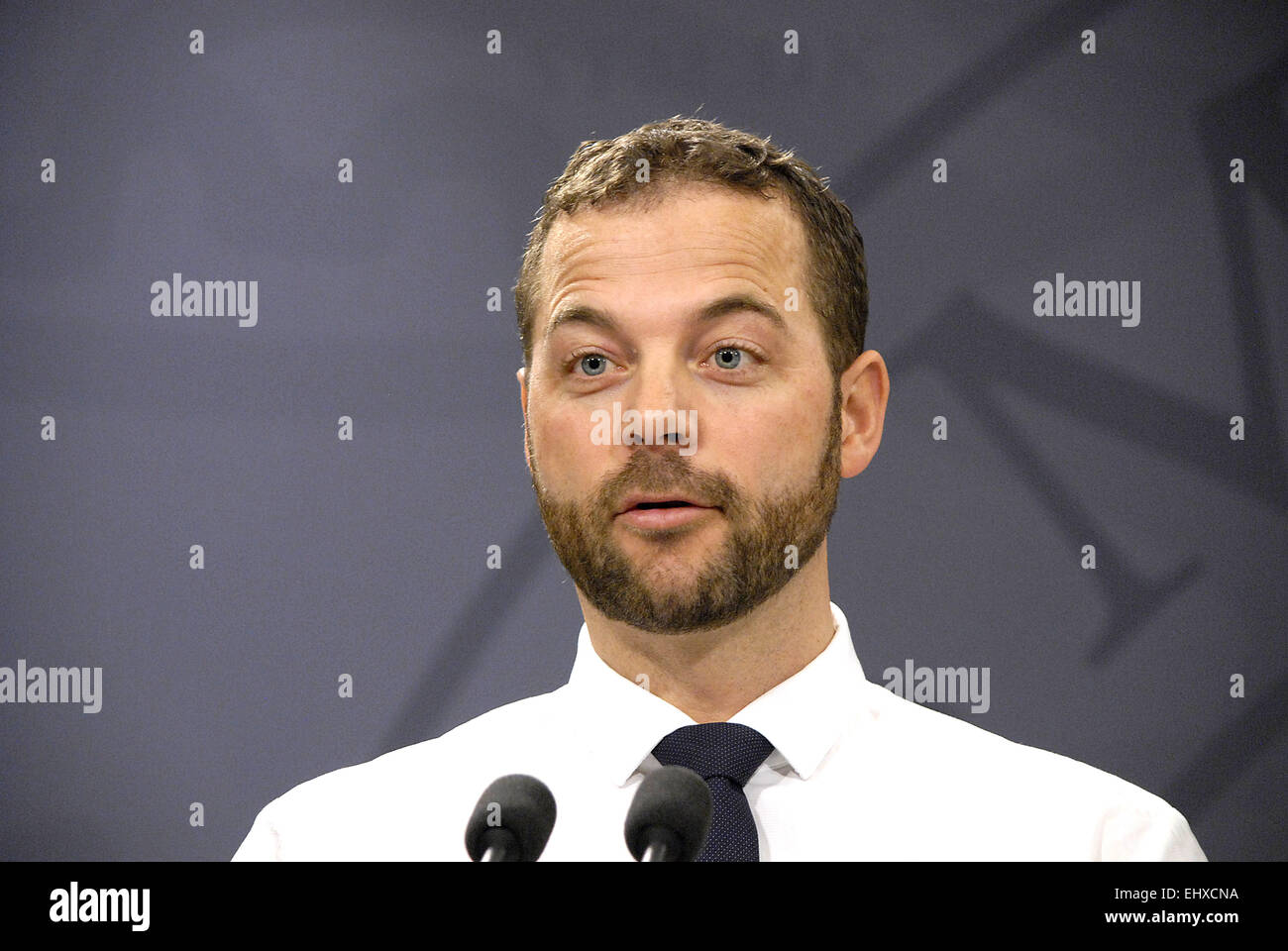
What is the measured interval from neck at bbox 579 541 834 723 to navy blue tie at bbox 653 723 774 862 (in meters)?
0.11

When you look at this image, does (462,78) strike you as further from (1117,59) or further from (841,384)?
(1117,59)

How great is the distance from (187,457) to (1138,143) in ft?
6.84

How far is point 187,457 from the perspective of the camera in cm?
242

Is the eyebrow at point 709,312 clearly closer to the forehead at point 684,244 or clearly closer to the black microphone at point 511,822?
the forehead at point 684,244

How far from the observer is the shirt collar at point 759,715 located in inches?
69.1

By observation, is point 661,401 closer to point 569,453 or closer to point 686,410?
point 686,410

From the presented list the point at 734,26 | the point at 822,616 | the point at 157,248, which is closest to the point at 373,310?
the point at 157,248

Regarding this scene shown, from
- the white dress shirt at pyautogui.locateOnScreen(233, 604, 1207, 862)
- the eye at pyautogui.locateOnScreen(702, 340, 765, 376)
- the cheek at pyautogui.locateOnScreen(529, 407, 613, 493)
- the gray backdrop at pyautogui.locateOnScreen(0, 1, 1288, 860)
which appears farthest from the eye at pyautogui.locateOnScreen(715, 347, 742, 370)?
the gray backdrop at pyautogui.locateOnScreen(0, 1, 1288, 860)

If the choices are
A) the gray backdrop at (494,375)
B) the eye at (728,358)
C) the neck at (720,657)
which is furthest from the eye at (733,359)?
the gray backdrop at (494,375)

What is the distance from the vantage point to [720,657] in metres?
1.81

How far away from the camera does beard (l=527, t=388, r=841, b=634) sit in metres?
1.73

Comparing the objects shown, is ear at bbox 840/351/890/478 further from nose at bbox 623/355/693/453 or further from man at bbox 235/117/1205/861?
nose at bbox 623/355/693/453

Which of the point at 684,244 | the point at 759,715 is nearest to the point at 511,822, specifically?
the point at 759,715
